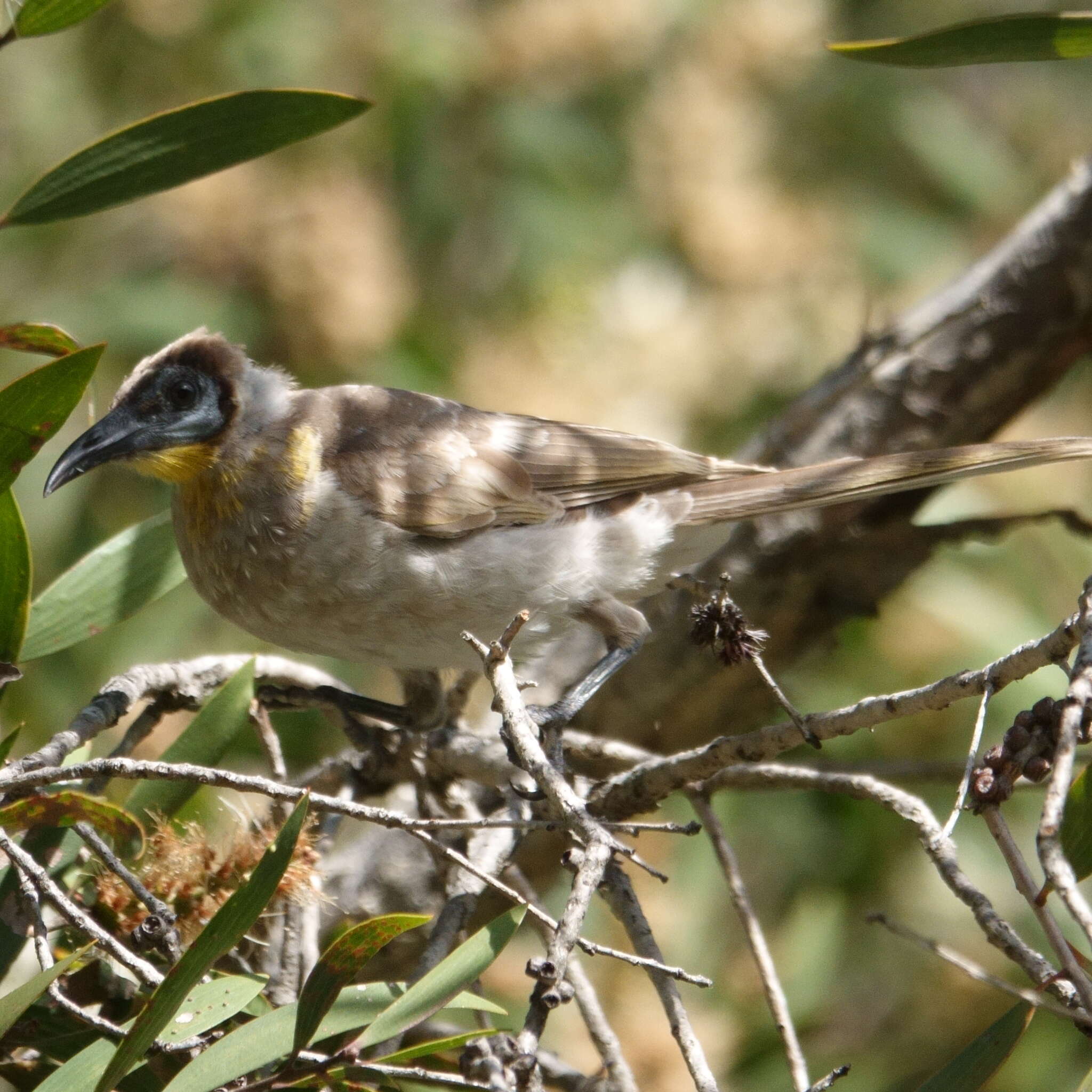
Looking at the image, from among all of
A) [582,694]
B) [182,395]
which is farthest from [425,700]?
[182,395]

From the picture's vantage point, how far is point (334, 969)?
165 cm

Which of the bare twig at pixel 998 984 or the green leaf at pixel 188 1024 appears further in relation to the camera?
the green leaf at pixel 188 1024

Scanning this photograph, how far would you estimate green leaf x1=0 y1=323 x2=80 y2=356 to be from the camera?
2.18 meters

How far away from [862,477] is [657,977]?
4.94ft

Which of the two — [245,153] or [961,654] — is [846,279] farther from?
[245,153]

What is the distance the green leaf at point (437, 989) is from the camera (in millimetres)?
1642

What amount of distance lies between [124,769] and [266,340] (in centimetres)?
290

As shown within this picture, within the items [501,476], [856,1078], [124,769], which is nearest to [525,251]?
[501,476]

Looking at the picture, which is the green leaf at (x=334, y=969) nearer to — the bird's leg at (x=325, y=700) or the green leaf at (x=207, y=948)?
the green leaf at (x=207, y=948)

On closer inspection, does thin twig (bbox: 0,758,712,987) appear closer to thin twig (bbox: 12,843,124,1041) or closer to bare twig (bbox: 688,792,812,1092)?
thin twig (bbox: 12,843,124,1041)

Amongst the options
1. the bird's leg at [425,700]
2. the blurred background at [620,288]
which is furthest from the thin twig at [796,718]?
the blurred background at [620,288]

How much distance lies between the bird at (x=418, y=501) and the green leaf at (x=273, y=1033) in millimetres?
939

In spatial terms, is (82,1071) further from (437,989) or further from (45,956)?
(437,989)

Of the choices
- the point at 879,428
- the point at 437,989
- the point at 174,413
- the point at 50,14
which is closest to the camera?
the point at 437,989
